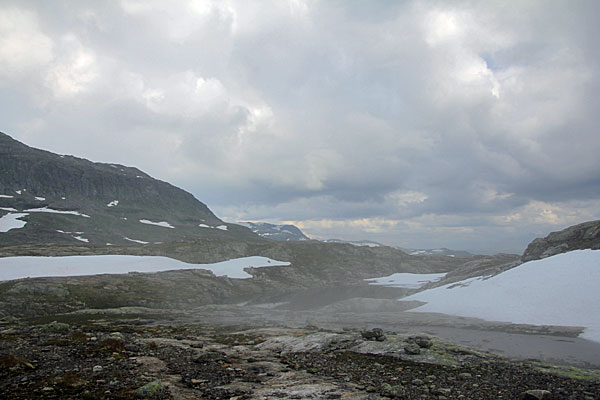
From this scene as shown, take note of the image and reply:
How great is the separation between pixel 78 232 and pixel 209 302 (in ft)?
476

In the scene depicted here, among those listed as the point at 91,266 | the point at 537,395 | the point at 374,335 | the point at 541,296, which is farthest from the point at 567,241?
the point at 91,266

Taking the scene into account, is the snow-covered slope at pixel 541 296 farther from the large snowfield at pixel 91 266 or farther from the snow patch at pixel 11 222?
the snow patch at pixel 11 222

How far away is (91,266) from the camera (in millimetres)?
77000

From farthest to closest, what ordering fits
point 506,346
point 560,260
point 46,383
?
point 560,260
point 506,346
point 46,383

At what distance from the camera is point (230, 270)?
99.7 metres

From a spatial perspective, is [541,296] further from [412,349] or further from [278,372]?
[278,372]

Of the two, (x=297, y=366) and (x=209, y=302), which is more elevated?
(x=297, y=366)

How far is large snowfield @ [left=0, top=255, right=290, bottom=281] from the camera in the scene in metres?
66.2

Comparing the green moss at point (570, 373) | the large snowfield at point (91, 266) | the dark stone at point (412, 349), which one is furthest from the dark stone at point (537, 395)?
the large snowfield at point (91, 266)

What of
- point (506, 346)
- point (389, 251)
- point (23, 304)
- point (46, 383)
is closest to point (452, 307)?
point (506, 346)

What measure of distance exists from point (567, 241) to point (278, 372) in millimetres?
67208

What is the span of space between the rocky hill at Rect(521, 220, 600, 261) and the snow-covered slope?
9.47 m

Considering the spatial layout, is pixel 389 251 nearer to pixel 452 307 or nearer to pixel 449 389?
pixel 452 307

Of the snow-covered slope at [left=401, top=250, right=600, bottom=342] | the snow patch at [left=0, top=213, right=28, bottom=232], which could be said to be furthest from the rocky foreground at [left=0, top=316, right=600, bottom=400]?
the snow patch at [left=0, top=213, right=28, bottom=232]
